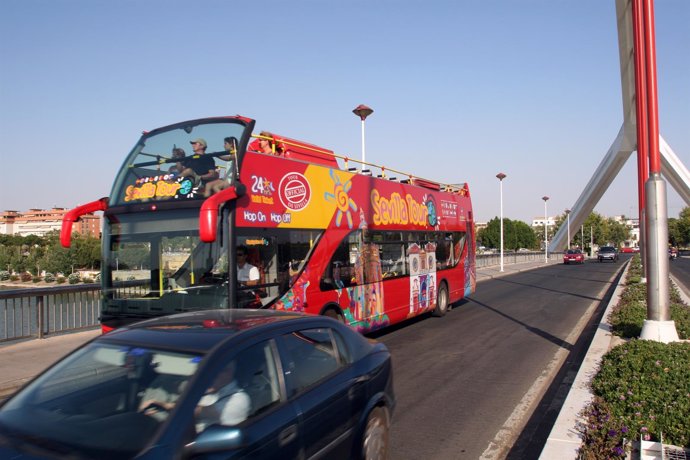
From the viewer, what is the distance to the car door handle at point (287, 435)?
9.86 ft

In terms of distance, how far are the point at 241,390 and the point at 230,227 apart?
3.95 meters

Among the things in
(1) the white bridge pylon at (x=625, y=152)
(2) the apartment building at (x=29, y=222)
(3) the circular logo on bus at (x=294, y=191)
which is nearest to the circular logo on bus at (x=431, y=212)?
(3) the circular logo on bus at (x=294, y=191)

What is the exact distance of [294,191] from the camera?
822 cm

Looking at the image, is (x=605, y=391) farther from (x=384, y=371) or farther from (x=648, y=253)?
(x=648, y=253)

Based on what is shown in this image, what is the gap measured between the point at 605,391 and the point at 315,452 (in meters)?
4.20

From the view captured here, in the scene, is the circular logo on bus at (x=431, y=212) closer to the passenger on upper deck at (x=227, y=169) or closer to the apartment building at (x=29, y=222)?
the passenger on upper deck at (x=227, y=169)

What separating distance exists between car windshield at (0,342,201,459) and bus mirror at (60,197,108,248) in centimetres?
460

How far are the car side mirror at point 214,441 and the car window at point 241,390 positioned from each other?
0.39ft

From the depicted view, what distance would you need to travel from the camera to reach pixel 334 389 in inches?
145

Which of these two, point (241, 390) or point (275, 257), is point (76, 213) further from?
point (241, 390)

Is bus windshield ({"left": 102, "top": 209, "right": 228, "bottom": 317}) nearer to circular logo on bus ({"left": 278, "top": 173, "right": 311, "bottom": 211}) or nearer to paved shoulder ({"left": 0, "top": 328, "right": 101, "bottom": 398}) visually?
circular logo on bus ({"left": 278, "top": 173, "right": 311, "bottom": 211})

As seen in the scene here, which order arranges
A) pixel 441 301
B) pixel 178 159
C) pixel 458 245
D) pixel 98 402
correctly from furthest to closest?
pixel 458 245
pixel 441 301
pixel 178 159
pixel 98 402

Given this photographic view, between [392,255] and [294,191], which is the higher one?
[294,191]

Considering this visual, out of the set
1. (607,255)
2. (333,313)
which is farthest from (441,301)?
(607,255)
